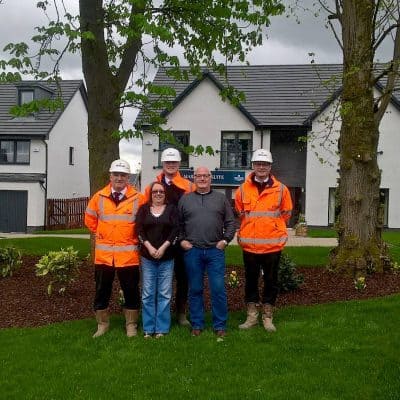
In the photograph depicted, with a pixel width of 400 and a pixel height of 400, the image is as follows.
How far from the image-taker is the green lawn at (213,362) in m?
5.68

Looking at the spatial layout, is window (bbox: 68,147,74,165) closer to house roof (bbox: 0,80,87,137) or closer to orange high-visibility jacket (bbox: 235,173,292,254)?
house roof (bbox: 0,80,87,137)

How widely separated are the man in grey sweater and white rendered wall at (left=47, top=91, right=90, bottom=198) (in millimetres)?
29325

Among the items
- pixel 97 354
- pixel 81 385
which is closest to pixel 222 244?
pixel 97 354

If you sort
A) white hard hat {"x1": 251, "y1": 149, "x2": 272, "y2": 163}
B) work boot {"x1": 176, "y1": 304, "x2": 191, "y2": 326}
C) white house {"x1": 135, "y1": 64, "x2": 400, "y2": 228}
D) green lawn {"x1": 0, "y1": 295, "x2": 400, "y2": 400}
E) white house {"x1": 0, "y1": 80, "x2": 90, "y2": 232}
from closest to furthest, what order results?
1. green lawn {"x1": 0, "y1": 295, "x2": 400, "y2": 400}
2. white hard hat {"x1": 251, "y1": 149, "x2": 272, "y2": 163}
3. work boot {"x1": 176, "y1": 304, "x2": 191, "y2": 326}
4. white house {"x1": 135, "y1": 64, "x2": 400, "y2": 228}
5. white house {"x1": 0, "y1": 80, "x2": 90, "y2": 232}

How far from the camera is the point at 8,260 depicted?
11.6m

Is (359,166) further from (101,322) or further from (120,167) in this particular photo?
(101,322)

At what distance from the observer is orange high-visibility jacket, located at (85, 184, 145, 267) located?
724cm

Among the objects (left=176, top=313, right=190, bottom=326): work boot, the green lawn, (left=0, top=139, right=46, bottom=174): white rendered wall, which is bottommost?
the green lawn

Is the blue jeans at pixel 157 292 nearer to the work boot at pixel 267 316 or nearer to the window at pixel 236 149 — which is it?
the work boot at pixel 267 316

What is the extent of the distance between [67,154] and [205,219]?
32158 millimetres

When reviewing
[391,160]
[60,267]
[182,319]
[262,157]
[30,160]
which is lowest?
[182,319]

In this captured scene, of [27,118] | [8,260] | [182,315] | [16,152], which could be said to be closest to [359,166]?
[182,315]

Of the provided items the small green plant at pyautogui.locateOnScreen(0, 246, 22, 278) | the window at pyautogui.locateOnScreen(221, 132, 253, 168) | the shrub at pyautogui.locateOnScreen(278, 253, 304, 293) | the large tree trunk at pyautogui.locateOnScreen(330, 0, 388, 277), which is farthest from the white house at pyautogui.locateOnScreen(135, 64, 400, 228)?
the shrub at pyautogui.locateOnScreen(278, 253, 304, 293)

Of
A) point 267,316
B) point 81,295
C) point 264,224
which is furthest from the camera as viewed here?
point 81,295
